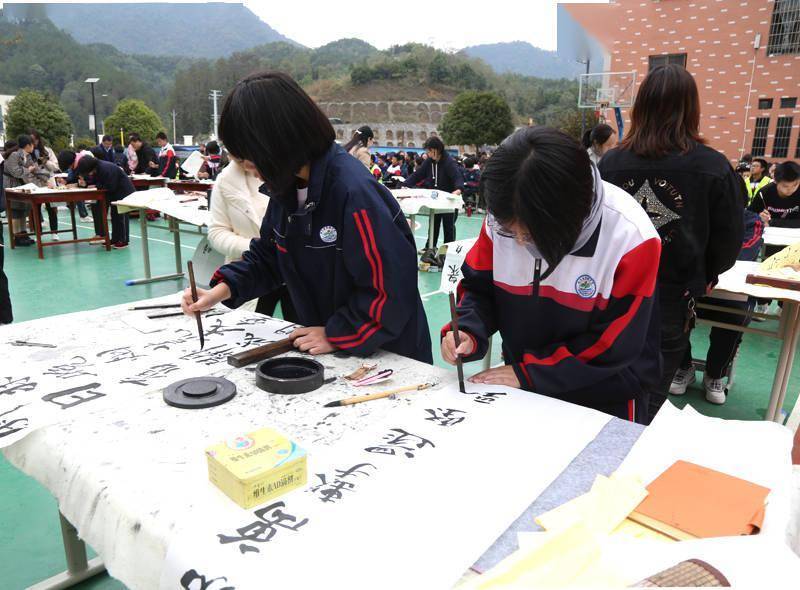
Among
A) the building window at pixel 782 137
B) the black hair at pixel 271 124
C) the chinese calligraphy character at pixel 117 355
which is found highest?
the building window at pixel 782 137

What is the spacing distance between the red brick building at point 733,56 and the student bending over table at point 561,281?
22523 mm

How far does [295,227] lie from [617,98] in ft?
82.3

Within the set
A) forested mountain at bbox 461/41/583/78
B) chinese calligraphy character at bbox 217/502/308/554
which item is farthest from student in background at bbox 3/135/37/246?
forested mountain at bbox 461/41/583/78

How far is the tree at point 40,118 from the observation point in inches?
1072

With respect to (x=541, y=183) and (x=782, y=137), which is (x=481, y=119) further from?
(x=541, y=183)

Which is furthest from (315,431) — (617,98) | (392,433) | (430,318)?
(617,98)

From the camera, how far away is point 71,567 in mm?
1604

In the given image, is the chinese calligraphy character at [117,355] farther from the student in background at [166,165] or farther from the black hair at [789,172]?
the student in background at [166,165]

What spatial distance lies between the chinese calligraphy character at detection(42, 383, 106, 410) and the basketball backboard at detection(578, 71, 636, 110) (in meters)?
24.1

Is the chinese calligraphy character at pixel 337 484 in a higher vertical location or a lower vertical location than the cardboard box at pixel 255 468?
lower

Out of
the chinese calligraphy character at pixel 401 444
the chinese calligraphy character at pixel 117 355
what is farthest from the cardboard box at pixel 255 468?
the chinese calligraphy character at pixel 117 355

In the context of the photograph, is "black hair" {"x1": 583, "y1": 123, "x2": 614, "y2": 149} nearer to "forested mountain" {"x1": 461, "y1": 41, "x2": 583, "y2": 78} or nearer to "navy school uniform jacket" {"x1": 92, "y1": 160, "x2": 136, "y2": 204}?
"navy school uniform jacket" {"x1": 92, "y1": 160, "x2": 136, "y2": 204}

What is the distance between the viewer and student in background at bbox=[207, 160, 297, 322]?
2.93 meters

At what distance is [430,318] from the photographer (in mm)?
4465
